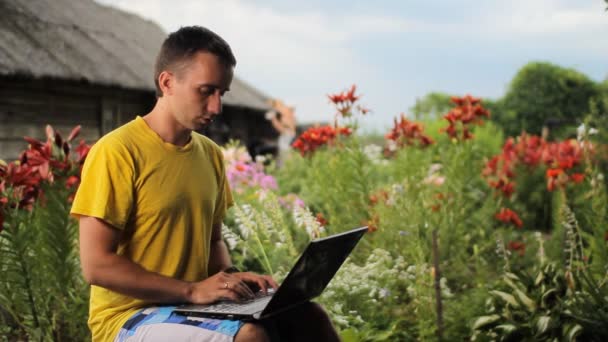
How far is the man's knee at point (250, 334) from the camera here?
1.91m

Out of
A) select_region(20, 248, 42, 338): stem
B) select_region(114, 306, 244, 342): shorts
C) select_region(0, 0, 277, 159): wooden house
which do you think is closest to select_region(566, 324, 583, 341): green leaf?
select_region(114, 306, 244, 342): shorts

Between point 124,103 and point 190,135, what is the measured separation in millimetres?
9575

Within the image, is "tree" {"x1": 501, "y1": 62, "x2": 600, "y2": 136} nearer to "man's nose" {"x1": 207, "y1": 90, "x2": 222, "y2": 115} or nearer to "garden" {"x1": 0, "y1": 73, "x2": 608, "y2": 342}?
"garden" {"x1": 0, "y1": 73, "x2": 608, "y2": 342}

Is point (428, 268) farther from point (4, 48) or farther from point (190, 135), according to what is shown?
point (4, 48)

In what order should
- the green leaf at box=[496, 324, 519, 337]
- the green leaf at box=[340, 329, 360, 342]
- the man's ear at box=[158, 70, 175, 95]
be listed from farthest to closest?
the green leaf at box=[496, 324, 519, 337] < the green leaf at box=[340, 329, 360, 342] < the man's ear at box=[158, 70, 175, 95]

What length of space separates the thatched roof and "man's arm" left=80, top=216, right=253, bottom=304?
268 inches

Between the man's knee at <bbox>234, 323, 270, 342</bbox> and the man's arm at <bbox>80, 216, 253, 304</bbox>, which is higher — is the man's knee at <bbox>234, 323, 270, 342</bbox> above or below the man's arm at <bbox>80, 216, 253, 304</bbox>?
below

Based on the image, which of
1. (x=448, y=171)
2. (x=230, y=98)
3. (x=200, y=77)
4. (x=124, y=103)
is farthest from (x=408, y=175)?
(x=230, y=98)

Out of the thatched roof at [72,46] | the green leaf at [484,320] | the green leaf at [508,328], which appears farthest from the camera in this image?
the thatched roof at [72,46]

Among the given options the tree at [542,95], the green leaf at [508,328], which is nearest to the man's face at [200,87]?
the green leaf at [508,328]

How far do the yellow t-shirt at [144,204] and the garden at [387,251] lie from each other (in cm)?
100

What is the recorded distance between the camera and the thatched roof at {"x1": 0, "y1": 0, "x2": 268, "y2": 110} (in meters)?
8.89

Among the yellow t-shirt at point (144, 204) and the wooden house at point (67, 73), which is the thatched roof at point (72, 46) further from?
the yellow t-shirt at point (144, 204)

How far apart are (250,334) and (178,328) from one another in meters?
0.20
